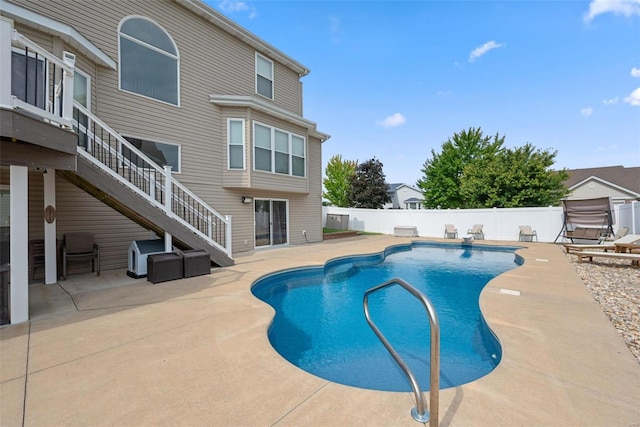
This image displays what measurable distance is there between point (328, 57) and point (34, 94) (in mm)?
13927

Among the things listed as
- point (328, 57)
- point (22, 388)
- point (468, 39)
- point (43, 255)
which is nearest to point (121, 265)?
point (43, 255)

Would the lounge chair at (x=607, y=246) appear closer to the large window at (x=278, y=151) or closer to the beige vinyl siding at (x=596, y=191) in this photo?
the large window at (x=278, y=151)

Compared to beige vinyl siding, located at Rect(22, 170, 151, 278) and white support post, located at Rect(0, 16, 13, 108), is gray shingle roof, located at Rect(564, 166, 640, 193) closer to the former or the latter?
beige vinyl siding, located at Rect(22, 170, 151, 278)

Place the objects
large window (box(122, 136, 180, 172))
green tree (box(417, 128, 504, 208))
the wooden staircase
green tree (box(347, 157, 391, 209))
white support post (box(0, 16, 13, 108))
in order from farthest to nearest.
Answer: green tree (box(347, 157, 391, 209))
green tree (box(417, 128, 504, 208))
large window (box(122, 136, 180, 172))
the wooden staircase
white support post (box(0, 16, 13, 108))

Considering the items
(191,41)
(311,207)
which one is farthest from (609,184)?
(191,41)

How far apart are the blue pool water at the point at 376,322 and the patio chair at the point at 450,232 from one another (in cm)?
629

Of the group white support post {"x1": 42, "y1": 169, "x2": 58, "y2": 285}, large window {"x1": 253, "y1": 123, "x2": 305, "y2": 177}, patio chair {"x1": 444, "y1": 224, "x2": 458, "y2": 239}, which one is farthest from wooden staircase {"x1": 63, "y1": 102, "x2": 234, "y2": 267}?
patio chair {"x1": 444, "y1": 224, "x2": 458, "y2": 239}

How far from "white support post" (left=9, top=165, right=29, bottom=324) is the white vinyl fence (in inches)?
691

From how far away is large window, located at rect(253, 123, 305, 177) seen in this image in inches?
424

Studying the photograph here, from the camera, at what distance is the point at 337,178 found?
2962 cm

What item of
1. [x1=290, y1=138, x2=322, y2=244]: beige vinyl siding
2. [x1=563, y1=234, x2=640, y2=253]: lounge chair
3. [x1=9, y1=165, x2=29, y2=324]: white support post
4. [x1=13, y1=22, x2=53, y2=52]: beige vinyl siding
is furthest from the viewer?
[x1=290, y1=138, x2=322, y2=244]: beige vinyl siding

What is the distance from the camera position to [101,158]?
7148 millimetres

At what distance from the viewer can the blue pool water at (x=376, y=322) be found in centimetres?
356

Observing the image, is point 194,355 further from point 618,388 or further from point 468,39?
point 468,39
